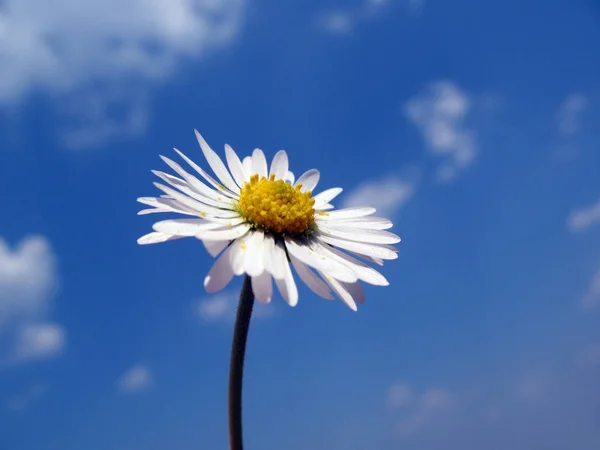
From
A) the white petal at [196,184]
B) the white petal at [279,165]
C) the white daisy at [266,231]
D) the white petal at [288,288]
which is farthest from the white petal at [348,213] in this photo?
the white petal at [288,288]

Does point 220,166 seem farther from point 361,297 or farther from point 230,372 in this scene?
point 230,372

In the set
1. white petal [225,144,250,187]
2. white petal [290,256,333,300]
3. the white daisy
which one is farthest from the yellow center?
white petal [225,144,250,187]

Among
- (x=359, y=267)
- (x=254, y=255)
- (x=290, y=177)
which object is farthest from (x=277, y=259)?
(x=290, y=177)

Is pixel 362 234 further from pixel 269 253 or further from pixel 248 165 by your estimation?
pixel 248 165

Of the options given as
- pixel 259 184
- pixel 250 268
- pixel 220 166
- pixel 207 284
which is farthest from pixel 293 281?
pixel 220 166

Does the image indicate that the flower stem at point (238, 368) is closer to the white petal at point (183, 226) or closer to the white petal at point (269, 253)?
the white petal at point (269, 253)

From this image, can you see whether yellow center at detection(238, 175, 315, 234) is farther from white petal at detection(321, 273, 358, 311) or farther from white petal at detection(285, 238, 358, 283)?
white petal at detection(321, 273, 358, 311)
